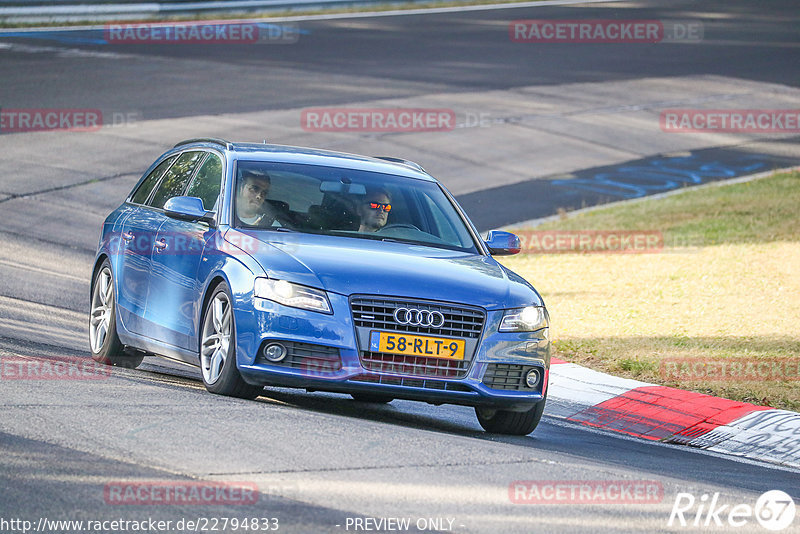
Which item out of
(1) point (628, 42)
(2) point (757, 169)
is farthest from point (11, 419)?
(1) point (628, 42)

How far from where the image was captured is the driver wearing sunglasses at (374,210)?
29.6 feet

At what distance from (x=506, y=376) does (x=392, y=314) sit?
88 centimetres

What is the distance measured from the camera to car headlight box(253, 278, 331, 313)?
25.8 ft

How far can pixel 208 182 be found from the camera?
9.48 m

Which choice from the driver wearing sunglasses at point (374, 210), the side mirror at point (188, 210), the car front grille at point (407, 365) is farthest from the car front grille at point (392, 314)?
the side mirror at point (188, 210)

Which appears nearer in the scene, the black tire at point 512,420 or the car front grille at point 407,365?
the car front grille at point 407,365

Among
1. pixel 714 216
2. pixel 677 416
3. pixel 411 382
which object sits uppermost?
pixel 411 382

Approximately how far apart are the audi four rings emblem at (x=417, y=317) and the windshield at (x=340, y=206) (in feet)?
3.52

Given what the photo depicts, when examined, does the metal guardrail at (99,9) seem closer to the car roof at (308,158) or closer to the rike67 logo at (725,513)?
the car roof at (308,158)

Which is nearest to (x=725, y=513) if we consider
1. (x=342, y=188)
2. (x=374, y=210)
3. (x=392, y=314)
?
(x=392, y=314)

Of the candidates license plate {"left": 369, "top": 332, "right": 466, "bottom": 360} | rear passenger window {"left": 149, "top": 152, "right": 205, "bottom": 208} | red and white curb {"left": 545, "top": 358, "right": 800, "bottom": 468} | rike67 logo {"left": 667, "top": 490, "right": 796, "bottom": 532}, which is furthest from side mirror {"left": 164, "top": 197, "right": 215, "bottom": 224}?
rike67 logo {"left": 667, "top": 490, "right": 796, "bottom": 532}

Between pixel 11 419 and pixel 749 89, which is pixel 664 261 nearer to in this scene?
pixel 11 419

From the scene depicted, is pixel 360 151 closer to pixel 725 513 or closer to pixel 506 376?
pixel 506 376

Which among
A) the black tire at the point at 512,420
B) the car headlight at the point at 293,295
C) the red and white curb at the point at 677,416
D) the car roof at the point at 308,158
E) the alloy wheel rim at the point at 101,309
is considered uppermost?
the car roof at the point at 308,158
